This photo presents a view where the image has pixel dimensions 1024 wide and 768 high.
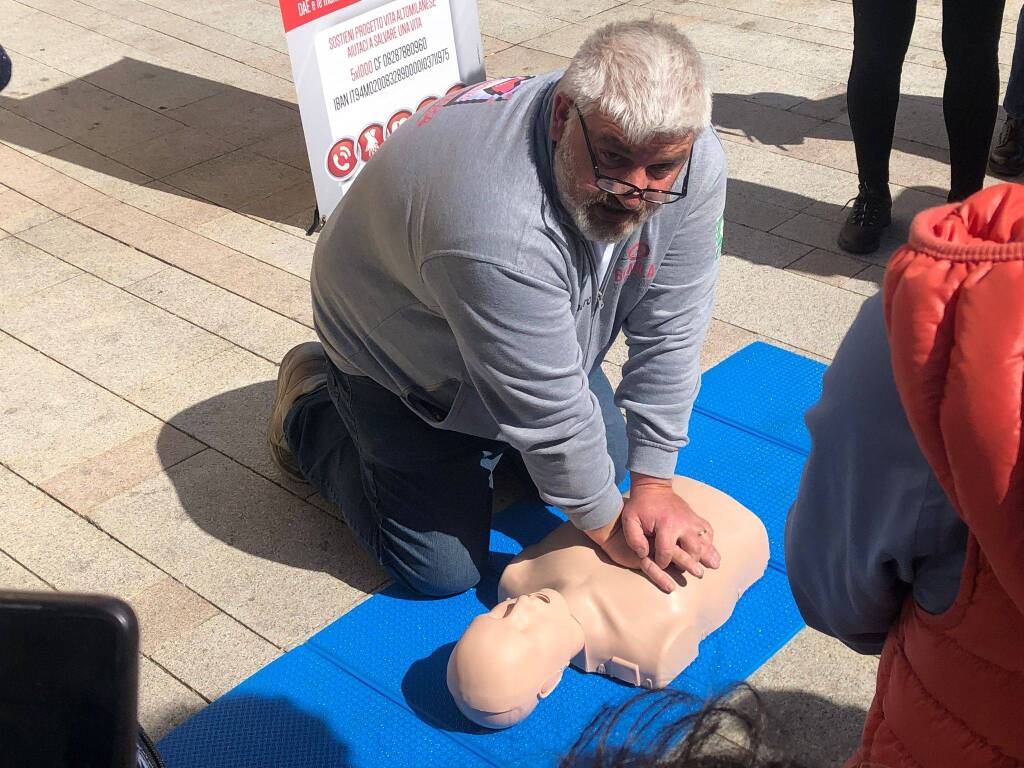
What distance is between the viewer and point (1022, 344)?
986 mm

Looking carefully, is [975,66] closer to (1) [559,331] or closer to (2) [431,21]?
(2) [431,21]

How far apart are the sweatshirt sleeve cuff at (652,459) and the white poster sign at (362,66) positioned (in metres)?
1.81

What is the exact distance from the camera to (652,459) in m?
2.60

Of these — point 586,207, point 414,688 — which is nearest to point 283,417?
point 414,688

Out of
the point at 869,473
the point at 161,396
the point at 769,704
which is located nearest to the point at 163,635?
the point at 161,396

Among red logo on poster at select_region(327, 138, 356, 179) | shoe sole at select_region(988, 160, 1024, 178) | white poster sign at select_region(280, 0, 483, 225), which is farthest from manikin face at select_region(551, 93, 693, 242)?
shoe sole at select_region(988, 160, 1024, 178)

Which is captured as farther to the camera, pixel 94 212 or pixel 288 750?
pixel 94 212

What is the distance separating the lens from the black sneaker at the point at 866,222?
4.18 m

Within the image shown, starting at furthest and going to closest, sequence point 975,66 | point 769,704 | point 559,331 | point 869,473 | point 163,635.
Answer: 1. point 975,66
2. point 163,635
3. point 769,704
4. point 559,331
5. point 869,473

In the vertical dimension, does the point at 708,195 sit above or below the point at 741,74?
above

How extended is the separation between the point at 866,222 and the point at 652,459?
199 centimetres

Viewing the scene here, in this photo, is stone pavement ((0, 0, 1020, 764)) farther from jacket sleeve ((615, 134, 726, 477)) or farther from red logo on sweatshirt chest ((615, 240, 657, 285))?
red logo on sweatshirt chest ((615, 240, 657, 285))

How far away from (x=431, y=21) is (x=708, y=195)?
7.27 feet

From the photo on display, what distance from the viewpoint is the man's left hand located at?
8.12 ft
